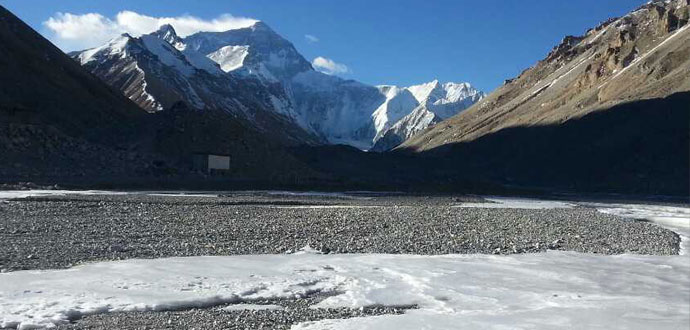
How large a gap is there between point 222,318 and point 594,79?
4890 inches

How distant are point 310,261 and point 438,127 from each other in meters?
158

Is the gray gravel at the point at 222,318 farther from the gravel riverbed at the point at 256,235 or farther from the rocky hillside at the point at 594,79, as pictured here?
the rocky hillside at the point at 594,79

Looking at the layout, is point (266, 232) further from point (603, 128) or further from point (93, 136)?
point (603, 128)

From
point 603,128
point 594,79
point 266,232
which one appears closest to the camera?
point 266,232

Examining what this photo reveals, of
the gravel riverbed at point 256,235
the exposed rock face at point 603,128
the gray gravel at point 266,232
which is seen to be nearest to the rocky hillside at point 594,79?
the exposed rock face at point 603,128

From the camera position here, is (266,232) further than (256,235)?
Yes

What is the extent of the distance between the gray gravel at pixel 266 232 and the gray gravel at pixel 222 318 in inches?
185

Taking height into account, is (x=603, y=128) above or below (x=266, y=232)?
above

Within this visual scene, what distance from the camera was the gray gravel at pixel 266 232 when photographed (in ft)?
57.2

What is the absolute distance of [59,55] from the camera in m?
107

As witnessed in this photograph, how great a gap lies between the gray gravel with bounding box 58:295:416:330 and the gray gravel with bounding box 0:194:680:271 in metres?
4.70

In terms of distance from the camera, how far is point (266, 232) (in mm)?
22641

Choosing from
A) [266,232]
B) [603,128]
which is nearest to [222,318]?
[266,232]

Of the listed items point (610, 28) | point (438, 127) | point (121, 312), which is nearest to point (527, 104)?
point (438, 127)
